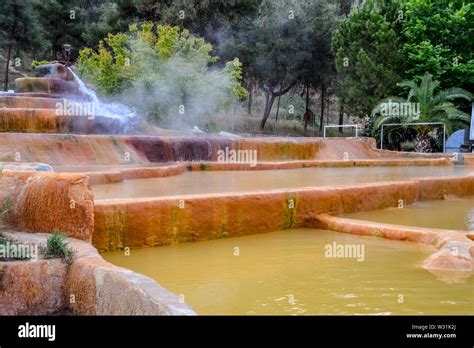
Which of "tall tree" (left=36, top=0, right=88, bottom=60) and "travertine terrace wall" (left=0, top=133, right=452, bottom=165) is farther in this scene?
"tall tree" (left=36, top=0, right=88, bottom=60)

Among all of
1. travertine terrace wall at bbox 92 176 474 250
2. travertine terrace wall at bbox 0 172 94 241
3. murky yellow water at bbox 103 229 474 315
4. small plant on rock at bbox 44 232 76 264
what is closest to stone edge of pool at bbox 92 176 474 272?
travertine terrace wall at bbox 92 176 474 250

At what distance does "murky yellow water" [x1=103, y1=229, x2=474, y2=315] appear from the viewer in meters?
3.36

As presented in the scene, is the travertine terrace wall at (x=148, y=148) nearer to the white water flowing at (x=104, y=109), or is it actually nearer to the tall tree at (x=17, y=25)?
the white water flowing at (x=104, y=109)

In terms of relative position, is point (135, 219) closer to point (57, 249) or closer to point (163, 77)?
point (57, 249)

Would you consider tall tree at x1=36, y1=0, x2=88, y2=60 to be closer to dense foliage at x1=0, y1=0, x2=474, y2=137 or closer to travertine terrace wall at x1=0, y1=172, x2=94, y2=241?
dense foliage at x1=0, y1=0, x2=474, y2=137

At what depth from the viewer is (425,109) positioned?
72.0ft

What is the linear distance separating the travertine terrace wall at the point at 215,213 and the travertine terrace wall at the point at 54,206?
0.41 m

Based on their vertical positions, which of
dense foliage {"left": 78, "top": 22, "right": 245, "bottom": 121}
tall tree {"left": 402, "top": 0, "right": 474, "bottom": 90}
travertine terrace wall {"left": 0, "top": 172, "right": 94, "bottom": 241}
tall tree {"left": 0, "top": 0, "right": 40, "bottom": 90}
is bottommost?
travertine terrace wall {"left": 0, "top": 172, "right": 94, "bottom": 241}

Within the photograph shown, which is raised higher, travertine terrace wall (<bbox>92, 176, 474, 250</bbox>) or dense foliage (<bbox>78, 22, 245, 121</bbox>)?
dense foliage (<bbox>78, 22, 245, 121</bbox>)

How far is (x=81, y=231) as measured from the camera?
4.23 meters

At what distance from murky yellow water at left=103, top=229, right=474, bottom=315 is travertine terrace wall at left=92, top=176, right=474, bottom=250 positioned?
139 millimetres

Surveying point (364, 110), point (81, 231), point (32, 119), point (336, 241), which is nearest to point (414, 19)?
point (364, 110)
